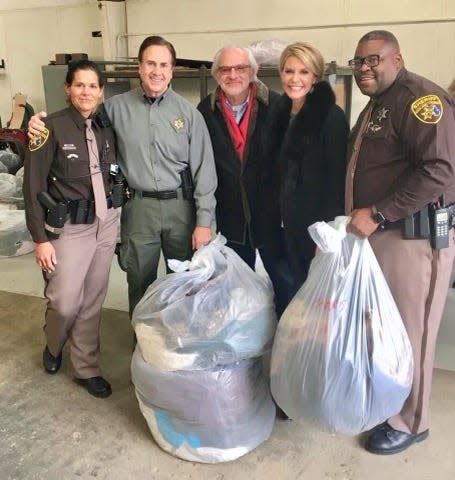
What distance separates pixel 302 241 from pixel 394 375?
66 cm

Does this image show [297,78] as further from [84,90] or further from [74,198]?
[74,198]

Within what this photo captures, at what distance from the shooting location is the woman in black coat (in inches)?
72.1

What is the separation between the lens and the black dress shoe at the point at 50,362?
2.38 m

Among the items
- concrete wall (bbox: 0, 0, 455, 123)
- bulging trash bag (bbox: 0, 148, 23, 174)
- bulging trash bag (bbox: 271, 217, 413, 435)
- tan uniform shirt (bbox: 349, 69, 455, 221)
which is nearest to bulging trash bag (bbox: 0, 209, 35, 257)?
bulging trash bag (bbox: 0, 148, 23, 174)

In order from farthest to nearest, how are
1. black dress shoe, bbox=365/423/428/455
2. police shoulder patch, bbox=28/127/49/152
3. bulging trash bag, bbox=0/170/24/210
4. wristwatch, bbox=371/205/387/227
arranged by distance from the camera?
bulging trash bag, bbox=0/170/24/210, police shoulder patch, bbox=28/127/49/152, black dress shoe, bbox=365/423/428/455, wristwatch, bbox=371/205/387/227

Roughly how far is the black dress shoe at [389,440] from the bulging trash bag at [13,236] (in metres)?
3.18

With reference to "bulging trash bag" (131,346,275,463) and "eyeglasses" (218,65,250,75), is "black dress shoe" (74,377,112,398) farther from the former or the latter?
"eyeglasses" (218,65,250,75)

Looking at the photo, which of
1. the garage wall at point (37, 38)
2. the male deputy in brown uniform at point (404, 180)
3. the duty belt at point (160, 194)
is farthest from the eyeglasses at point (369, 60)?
the garage wall at point (37, 38)

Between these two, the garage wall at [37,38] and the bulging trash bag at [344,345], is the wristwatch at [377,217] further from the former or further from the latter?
the garage wall at [37,38]

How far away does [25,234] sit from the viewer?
407 cm

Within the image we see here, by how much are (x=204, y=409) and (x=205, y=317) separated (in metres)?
0.32

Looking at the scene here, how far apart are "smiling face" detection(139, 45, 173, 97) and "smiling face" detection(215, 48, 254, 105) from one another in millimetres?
214

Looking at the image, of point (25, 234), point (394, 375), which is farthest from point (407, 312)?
point (25, 234)

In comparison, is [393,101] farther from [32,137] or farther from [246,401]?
[32,137]
